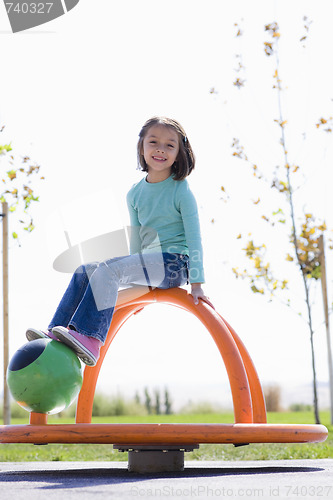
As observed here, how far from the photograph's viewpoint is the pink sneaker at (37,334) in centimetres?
383

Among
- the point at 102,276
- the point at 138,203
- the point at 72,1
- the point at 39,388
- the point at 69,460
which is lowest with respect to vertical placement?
the point at 69,460

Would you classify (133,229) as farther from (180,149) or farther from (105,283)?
(105,283)

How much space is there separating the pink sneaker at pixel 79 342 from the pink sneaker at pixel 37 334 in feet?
0.25

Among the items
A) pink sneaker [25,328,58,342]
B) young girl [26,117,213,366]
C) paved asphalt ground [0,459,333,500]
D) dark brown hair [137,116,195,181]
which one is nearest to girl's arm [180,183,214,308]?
young girl [26,117,213,366]

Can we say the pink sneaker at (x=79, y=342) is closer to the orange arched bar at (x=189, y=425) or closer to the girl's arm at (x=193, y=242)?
the orange arched bar at (x=189, y=425)

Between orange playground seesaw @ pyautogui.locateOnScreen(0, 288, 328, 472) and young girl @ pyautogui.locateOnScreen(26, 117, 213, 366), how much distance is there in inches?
6.3

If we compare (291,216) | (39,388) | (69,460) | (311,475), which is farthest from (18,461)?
(291,216)

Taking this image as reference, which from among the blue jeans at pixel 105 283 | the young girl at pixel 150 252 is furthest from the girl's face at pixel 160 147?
the blue jeans at pixel 105 283

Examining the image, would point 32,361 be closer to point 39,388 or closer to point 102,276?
point 39,388

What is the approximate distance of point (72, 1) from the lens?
6242 mm

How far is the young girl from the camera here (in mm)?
3729

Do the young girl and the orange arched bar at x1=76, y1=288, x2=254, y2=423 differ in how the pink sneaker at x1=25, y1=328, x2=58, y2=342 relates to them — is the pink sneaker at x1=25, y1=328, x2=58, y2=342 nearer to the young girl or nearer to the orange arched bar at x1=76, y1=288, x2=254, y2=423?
the young girl

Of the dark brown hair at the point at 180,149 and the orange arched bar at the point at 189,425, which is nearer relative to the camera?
the orange arched bar at the point at 189,425

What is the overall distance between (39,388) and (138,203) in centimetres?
140
